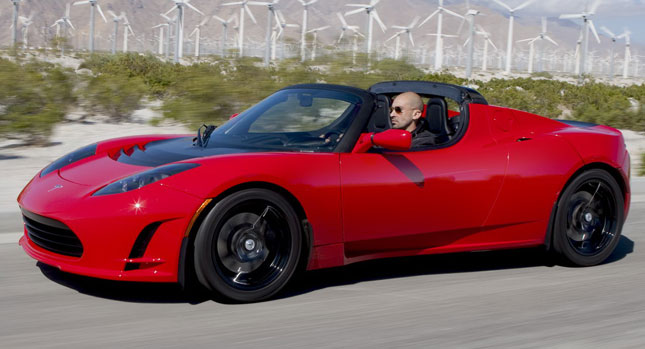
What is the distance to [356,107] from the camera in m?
5.31

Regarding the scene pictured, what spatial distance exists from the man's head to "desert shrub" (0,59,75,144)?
7.36m

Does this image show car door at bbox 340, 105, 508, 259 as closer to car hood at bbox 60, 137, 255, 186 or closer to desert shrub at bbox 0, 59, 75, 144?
car hood at bbox 60, 137, 255, 186

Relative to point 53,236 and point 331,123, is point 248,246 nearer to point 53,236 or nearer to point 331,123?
point 53,236

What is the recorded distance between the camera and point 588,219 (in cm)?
598

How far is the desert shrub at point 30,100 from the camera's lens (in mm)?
11531

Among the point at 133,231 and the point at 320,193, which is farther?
the point at 320,193

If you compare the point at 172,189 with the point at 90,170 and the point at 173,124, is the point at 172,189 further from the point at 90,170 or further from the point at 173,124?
the point at 173,124

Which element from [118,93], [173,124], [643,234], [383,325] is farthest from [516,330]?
[118,93]

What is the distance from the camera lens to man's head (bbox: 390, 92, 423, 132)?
18.6 ft

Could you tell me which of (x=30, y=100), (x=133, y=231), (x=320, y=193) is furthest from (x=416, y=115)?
(x=30, y=100)

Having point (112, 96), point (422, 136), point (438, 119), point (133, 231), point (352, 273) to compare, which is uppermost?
point (438, 119)

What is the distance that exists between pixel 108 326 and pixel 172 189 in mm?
780

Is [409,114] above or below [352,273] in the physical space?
above

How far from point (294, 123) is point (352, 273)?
1.10 metres
